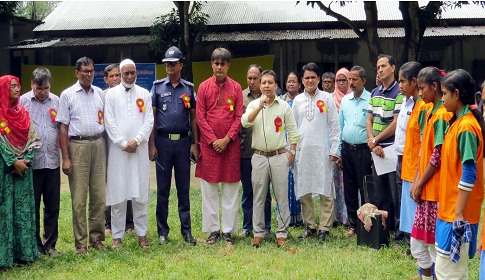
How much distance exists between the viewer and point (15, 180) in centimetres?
610

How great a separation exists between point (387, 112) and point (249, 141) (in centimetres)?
153

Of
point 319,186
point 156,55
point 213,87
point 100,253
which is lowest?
point 100,253

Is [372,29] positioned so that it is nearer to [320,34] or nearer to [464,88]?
[320,34]

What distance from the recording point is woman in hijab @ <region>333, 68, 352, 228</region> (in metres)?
7.90

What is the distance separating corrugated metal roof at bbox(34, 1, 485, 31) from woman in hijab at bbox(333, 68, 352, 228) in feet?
26.7

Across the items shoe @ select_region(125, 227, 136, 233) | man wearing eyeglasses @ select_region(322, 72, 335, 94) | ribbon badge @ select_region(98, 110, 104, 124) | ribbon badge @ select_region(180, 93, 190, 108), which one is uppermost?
man wearing eyeglasses @ select_region(322, 72, 335, 94)

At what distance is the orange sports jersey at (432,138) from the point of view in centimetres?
448

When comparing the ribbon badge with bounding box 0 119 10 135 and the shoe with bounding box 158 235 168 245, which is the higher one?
the ribbon badge with bounding box 0 119 10 135

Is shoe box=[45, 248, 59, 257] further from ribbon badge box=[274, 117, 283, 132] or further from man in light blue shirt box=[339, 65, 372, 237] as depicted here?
man in light blue shirt box=[339, 65, 372, 237]

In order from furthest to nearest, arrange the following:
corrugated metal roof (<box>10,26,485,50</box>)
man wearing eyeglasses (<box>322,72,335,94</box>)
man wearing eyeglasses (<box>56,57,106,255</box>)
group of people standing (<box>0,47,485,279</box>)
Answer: corrugated metal roof (<box>10,26,485,50</box>)
man wearing eyeglasses (<box>322,72,335,94</box>)
man wearing eyeglasses (<box>56,57,106,255</box>)
group of people standing (<box>0,47,485,279</box>)

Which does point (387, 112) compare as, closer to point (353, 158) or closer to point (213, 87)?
point (353, 158)

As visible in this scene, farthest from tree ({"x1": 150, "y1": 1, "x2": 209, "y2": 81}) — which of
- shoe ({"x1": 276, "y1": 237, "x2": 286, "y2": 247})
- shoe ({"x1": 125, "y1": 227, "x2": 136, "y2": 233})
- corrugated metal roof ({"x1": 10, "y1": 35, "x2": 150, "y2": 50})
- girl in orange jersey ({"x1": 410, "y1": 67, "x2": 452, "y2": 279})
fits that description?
girl in orange jersey ({"x1": 410, "y1": 67, "x2": 452, "y2": 279})

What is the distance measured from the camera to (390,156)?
667 cm

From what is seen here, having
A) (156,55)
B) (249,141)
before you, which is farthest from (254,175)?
(156,55)
